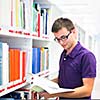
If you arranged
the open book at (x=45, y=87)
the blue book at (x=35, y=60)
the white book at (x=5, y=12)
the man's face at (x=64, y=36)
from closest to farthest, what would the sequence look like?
the white book at (x=5, y=12) < the open book at (x=45, y=87) < the man's face at (x=64, y=36) < the blue book at (x=35, y=60)

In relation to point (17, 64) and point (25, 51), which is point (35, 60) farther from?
point (17, 64)

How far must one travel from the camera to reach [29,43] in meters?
2.38

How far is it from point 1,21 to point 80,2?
2.90 m

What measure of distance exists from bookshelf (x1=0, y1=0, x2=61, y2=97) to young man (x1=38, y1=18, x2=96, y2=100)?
0.29 metres

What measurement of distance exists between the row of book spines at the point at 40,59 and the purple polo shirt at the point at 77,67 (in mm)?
461

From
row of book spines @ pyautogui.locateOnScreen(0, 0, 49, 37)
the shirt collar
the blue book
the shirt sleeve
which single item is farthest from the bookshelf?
the shirt sleeve

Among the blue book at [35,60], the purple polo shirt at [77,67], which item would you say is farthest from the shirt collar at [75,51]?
the blue book at [35,60]

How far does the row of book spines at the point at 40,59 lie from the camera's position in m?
2.62

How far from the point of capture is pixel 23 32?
2.19 metres

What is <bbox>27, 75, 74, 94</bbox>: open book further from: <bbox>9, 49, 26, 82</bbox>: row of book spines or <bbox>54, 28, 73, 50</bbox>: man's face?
<bbox>54, 28, 73, 50</bbox>: man's face

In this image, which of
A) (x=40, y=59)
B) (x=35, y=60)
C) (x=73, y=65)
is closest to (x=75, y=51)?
(x=73, y=65)

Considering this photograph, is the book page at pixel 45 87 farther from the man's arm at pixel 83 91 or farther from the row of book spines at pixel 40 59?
the row of book spines at pixel 40 59

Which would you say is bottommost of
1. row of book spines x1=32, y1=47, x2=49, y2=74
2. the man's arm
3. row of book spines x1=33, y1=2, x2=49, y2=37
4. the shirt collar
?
the man's arm

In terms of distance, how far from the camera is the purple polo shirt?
78.6 inches
